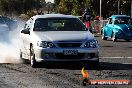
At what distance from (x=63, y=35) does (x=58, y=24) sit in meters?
1.15

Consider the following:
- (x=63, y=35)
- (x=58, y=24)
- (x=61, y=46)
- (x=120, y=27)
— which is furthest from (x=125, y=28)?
(x=61, y=46)

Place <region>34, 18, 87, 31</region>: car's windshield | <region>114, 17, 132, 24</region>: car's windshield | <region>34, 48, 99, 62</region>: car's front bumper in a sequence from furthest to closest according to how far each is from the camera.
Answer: <region>114, 17, 132, 24</region>: car's windshield < <region>34, 18, 87, 31</region>: car's windshield < <region>34, 48, 99, 62</region>: car's front bumper

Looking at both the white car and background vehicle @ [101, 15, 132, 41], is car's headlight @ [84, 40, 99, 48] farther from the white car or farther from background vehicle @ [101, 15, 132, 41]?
background vehicle @ [101, 15, 132, 41]

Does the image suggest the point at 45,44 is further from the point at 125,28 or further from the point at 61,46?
the point at 125,28

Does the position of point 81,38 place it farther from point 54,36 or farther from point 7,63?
point 7,63

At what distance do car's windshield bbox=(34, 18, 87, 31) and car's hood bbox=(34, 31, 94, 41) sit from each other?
462 millimetres

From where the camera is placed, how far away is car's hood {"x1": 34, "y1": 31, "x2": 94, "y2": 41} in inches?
531

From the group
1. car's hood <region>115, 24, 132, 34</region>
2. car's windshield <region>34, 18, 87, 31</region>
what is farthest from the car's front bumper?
car's hood <region>115, 24, 132, 34</region>

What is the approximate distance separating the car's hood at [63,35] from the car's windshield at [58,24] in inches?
18.2

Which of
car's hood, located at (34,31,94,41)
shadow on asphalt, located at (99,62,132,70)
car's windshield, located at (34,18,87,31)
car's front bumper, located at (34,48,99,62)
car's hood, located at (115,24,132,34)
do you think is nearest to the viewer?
car's front bumper, located at (34,48,99,62)

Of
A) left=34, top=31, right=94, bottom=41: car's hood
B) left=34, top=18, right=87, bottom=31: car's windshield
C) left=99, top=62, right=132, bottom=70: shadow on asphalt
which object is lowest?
left=99, top=62, right=132, bottom=70: shadow on asphalt

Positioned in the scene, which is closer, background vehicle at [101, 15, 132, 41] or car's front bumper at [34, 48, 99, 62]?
car's front bumper at [34, 48, 99, 62]

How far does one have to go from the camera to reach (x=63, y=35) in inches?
541

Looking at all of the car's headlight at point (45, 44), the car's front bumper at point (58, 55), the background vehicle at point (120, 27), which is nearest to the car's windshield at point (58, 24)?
the car's headlight at point (45, 44)
